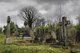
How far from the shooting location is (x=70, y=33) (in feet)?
96.9

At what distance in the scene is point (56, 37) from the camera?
92.8 feet

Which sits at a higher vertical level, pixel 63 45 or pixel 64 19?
pixel 64 19

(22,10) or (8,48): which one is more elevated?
(22,10)

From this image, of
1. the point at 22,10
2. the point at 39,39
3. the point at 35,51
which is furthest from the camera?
the point at 22,10

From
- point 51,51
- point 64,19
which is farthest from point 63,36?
point 51,51

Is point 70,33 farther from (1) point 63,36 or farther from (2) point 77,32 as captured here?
(1) point 63,36

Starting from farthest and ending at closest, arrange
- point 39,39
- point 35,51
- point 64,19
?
point 39,39 < point 64,19 < point 35,51

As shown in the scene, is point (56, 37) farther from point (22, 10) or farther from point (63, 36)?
point (22, 10)

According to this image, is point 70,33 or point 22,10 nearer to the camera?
point 70,33

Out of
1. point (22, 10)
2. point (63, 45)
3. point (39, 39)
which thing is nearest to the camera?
point (63, 45)

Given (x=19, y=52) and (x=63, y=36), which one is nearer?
(x=19, y=52)

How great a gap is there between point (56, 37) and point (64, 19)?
2.97m

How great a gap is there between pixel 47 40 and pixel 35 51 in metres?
6.96

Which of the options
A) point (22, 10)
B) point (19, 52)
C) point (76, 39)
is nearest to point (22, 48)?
point (19, 52)
